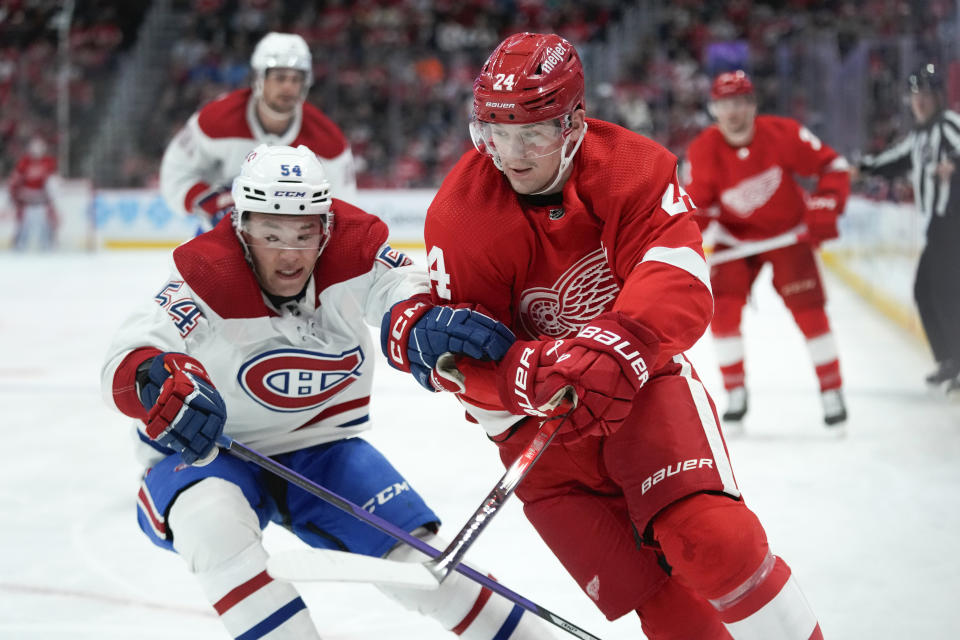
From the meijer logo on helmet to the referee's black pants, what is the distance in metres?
3.17

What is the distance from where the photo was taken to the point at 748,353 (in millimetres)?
5988

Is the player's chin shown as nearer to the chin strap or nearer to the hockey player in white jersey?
the chin strap

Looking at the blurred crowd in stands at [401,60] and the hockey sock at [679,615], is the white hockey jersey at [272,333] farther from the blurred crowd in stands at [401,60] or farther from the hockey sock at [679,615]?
the blurred crowd in stands at [401,60]

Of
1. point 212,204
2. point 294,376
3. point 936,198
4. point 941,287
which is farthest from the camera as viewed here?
point 941,287

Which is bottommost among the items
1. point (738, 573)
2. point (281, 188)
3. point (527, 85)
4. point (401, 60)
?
point (401, 60)

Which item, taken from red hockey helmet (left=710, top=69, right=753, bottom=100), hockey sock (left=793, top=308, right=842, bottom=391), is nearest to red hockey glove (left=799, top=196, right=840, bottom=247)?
hockey sock (left=793, top=308, right=842, bottom=391)

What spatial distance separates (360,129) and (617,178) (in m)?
10.8

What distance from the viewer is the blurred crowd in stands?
11.3 metres

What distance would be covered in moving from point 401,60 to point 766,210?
8796 mm

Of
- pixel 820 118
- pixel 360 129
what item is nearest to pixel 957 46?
pixel 820 118

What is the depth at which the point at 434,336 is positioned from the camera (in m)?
1.70

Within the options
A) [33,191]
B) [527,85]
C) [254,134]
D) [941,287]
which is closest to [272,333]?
[527,85]

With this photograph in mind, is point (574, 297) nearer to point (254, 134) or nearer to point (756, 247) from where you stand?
point (756, 247)

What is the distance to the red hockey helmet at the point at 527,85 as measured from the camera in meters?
1.68
